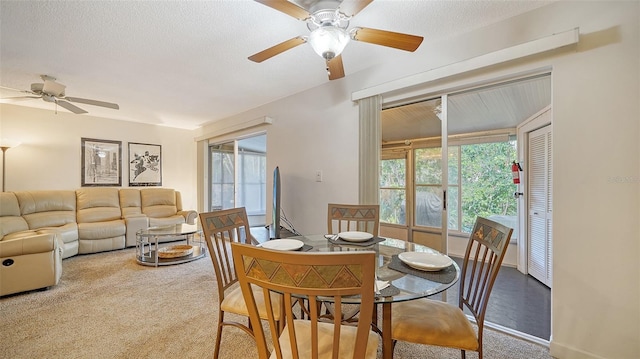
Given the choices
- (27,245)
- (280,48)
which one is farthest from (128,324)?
(280,48)

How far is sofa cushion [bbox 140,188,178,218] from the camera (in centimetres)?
489

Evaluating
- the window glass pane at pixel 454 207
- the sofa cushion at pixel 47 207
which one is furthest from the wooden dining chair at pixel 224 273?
the sofa cushion at pixel 47 207

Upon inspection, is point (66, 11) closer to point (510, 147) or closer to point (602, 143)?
point (602, 143)

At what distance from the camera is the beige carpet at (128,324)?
173cm

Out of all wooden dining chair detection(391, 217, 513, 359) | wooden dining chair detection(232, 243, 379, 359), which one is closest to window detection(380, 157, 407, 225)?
wooden dining chair detection(391, 217, 513, 359)

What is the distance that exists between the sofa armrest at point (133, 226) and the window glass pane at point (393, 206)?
4110mm

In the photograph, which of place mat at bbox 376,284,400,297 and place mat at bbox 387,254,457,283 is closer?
place mat at bbox 376,284,400,297

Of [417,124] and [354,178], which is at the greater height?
[417,124]

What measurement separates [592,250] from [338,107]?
7.85 ft

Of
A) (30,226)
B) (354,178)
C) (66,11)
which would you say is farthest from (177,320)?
(30,226)

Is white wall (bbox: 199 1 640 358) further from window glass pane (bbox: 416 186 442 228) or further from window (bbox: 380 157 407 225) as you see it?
window (bbox: 380 157 407 225)

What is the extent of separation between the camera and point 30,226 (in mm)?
3695

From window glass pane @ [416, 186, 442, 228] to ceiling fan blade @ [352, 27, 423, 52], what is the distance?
4.51ft

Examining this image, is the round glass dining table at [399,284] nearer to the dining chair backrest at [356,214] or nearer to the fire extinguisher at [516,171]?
the dining chair backrest at [356,214]
